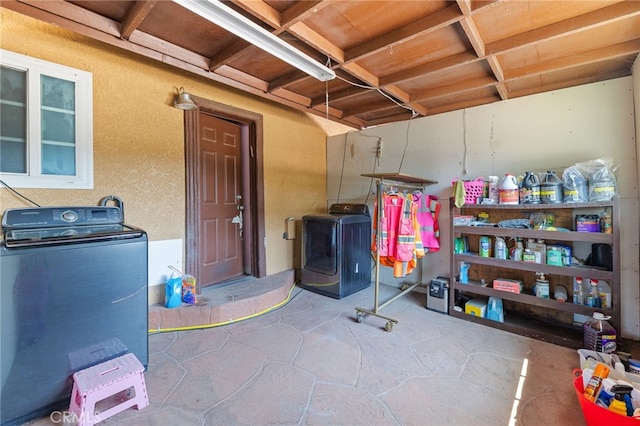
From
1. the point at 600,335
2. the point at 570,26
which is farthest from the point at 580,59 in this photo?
the point at 600,335

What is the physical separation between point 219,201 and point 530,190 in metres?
3.37

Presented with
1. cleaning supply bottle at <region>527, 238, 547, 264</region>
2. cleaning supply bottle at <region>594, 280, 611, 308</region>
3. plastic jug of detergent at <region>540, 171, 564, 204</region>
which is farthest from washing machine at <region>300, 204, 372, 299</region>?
cleaning supply bottle at <region>594, 280, 611, 308</region>

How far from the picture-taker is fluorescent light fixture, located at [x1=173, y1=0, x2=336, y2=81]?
5.42 feet

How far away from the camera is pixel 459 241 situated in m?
3.00

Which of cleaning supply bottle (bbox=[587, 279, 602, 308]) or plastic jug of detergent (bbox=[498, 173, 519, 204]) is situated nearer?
cleaning supply bottle (bbox=[587, 279, 602, 308])

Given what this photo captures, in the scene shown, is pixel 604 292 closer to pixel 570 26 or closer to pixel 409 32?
pixel 570 26

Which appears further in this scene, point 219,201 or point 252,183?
point 252,183

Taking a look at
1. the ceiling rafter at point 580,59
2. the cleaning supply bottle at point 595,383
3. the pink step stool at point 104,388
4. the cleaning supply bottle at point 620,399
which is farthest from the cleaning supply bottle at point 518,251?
the pink step stool at point 104,388

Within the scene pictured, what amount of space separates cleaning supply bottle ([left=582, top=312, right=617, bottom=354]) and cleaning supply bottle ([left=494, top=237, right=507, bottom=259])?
755 mm

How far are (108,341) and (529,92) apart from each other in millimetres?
4768

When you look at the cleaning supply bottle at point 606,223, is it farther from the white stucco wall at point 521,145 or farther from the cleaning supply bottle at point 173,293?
the cleaning supply bottle at point 173,293

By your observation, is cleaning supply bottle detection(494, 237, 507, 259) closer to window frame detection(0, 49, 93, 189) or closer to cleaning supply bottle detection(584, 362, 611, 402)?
cleaning supply bottle detection(584, 362, 611, 402)

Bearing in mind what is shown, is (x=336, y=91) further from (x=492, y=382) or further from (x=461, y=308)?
(x=492, y=382)

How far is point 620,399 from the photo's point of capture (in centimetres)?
143
